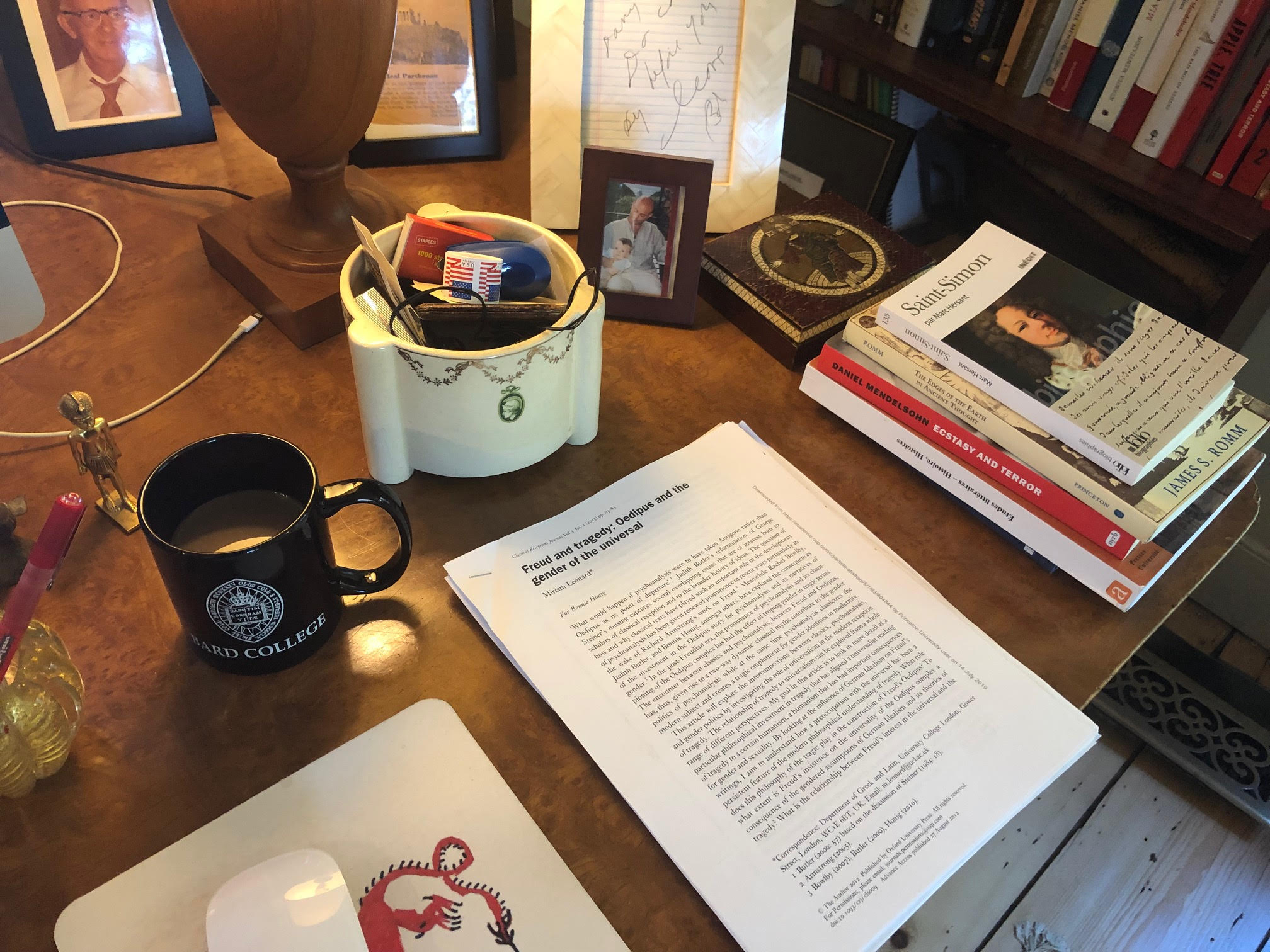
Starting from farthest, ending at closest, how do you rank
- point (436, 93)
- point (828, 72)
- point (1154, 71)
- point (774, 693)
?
point (828, 72), point (1154, 71), point (436, 93), point (774, 693)

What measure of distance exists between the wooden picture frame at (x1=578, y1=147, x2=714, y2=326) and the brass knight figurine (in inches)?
14.4

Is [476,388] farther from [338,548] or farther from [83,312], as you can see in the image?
[83,312]

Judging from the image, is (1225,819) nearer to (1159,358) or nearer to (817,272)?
(1159,358)

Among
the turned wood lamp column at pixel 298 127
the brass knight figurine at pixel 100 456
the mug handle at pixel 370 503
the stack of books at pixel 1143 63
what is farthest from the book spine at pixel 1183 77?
the brass knight figurine at pixel 100 456

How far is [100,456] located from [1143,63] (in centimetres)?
110

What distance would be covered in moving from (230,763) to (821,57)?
127 cm

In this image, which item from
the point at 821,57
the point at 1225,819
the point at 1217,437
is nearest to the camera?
the point at 1217,437

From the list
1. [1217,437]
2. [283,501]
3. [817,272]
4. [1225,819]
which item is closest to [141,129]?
[283,501]

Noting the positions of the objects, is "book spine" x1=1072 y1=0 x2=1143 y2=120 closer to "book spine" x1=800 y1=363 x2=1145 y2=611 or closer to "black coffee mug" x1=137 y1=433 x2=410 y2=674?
"book spine" x1=800 y1=363 x2=1145 y2=611

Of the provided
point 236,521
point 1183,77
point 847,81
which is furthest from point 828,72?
point 236,521

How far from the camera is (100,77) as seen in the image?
838 mm

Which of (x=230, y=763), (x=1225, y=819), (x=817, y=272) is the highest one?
(x=817, y=272)

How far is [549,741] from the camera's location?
518 mm

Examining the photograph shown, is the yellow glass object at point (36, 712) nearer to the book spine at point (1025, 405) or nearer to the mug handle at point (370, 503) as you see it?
the mug handle at point (370, 503)
